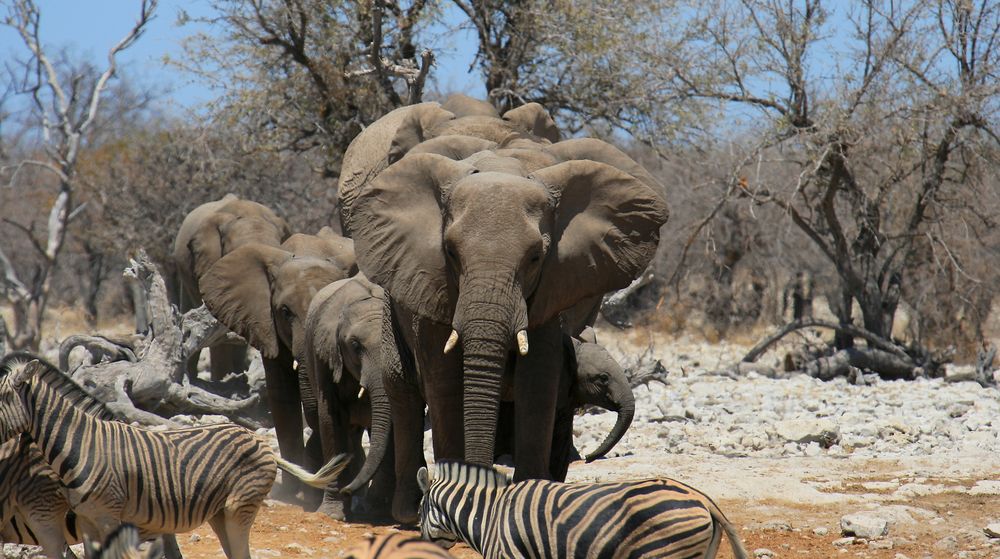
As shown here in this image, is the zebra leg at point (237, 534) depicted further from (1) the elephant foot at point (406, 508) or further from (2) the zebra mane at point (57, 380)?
(1) the elephant foot at point (406, 508)

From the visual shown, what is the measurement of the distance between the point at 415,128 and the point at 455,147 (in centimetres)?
162

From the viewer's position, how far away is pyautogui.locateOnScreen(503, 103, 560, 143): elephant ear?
30.5 feet

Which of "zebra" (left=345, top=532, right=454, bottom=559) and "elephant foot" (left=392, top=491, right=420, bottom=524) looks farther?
"elephant foot" (left=392, top=491, right=420, bottom=524)

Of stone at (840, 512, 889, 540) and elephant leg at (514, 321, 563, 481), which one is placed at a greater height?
elephant leg at (514, 321, 563, 481)

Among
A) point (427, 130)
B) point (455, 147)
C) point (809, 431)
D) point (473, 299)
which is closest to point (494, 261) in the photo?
point (473, 299)

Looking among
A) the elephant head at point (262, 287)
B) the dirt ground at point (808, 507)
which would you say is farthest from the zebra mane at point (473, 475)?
the elephant head at point (262, 287)

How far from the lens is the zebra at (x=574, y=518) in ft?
16.3

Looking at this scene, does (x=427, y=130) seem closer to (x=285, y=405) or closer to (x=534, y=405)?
(x=534, y=405)

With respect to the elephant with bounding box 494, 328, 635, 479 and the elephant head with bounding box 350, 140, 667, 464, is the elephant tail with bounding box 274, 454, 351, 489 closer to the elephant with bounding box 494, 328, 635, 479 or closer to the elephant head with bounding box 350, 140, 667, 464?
the elephant head with bounding box 350, 140, 667, 464

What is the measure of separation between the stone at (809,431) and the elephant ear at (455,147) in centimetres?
482

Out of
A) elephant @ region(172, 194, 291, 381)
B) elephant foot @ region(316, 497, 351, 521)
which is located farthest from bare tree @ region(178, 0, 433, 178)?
elephant foot @ region(316, 497, 351, 521)

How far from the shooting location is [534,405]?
7000 mm

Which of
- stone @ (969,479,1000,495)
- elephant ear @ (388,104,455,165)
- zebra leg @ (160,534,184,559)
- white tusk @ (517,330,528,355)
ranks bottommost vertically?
zebra leg @ (160,534,184,559)

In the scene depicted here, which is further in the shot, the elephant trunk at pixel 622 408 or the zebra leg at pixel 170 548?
the elephant trunk at pixel 622 408
